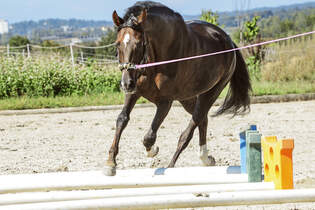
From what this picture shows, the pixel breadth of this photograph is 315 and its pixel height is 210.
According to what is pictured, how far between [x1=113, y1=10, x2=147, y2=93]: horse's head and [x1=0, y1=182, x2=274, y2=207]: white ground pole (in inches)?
30.5

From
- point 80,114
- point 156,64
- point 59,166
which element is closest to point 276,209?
point 156,64

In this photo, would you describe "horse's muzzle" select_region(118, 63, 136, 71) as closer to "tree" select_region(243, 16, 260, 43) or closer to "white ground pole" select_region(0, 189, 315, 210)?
"white ground pole" select_region(0, 189, 315, 210)

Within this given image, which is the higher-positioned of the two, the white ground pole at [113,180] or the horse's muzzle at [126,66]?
the horse's muzzle at [126,66]

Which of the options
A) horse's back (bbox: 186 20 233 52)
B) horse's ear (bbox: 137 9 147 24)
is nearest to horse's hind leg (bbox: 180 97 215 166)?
horse's back (bbox: 186 20 233 52)

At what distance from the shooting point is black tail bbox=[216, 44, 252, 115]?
541cm

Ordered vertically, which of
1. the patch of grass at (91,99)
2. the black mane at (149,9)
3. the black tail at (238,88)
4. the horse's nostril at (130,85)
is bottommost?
the patch of grass at (91,99)

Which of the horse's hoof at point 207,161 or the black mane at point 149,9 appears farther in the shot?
the horse's hoof at point 207,161

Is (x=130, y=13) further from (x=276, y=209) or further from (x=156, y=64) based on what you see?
(x=276, y=209)

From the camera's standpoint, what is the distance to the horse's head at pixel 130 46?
3627mm

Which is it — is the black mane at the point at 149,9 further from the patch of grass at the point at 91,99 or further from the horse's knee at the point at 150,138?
the patch of grass at the point at 91,99

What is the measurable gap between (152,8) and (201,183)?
1.50 m

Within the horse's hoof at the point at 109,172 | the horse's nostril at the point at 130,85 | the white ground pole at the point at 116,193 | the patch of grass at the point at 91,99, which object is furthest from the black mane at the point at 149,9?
the patch of grass at the point at 91,99

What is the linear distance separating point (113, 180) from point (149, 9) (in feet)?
4.70

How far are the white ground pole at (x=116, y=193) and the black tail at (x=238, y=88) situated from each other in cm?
214
